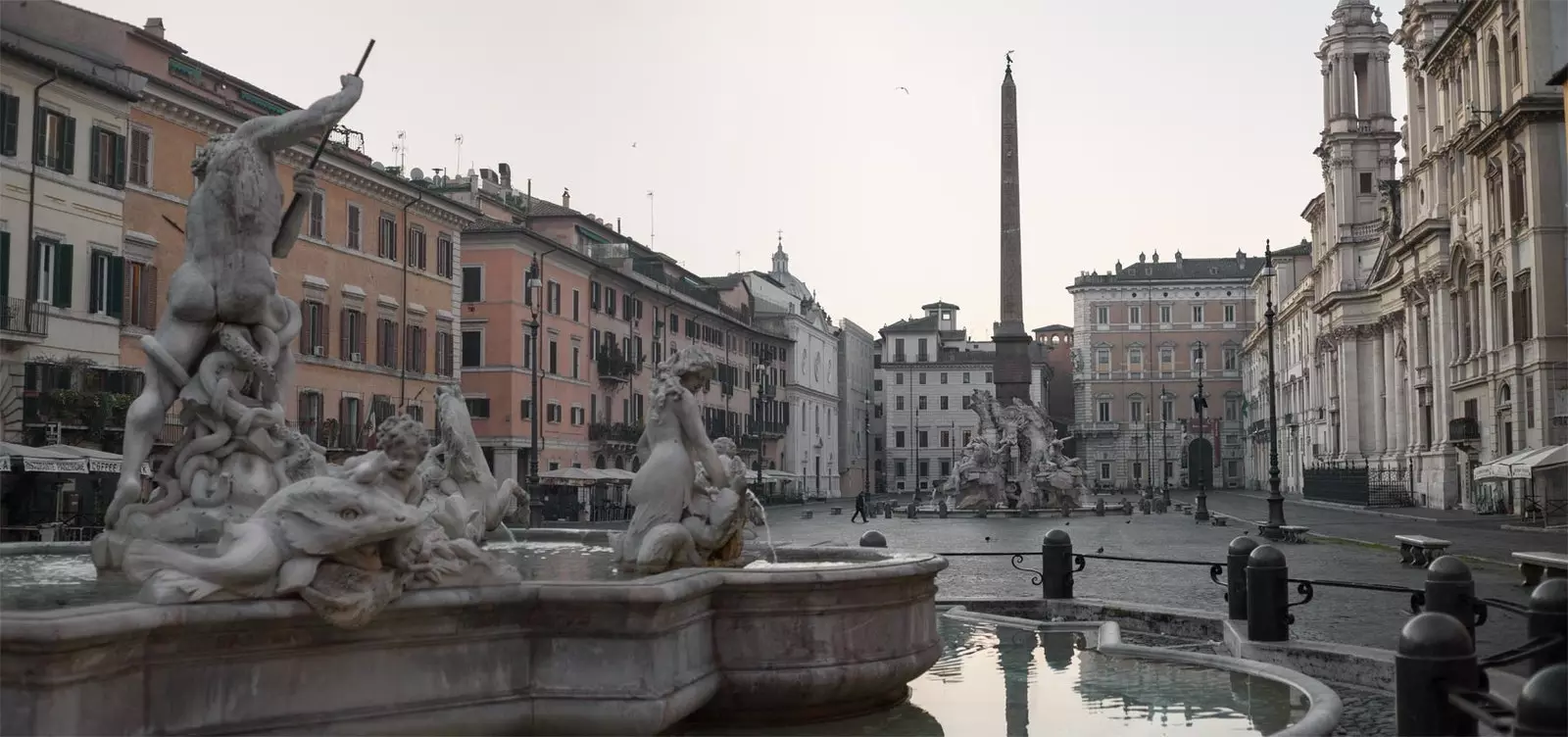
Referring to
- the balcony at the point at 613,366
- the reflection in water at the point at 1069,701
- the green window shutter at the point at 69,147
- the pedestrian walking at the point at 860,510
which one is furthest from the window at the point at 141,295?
the balcony at the point at 613,366

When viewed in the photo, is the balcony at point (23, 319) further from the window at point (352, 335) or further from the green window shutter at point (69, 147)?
the window at point (352, 335)

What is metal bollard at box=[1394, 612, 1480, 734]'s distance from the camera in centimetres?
503

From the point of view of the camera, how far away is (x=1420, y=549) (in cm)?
2134

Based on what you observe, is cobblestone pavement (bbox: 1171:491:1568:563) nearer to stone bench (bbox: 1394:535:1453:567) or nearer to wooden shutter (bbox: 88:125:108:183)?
stone bench (bbox: 1394:535:1453:567)

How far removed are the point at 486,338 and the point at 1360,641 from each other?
41346mm

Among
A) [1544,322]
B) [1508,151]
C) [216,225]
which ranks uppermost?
[1508,151]

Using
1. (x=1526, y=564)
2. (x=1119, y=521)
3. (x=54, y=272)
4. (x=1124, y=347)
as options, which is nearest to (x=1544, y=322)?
(x=1119, y=521)

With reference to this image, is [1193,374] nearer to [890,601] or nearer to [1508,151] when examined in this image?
[1508,151]

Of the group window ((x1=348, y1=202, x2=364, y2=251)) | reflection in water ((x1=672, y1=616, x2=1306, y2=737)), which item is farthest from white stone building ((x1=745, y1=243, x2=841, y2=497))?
reflection in water ((x1=672, y1=616, x2=1306, y2=737))

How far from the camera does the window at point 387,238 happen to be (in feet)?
136

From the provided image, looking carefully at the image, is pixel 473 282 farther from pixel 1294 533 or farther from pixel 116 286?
pixel 1294 533

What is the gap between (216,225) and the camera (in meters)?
8.30

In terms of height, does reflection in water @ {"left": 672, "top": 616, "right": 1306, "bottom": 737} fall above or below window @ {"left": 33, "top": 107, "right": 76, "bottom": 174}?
below

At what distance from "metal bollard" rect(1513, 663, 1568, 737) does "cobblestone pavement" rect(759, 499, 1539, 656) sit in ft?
24.4
